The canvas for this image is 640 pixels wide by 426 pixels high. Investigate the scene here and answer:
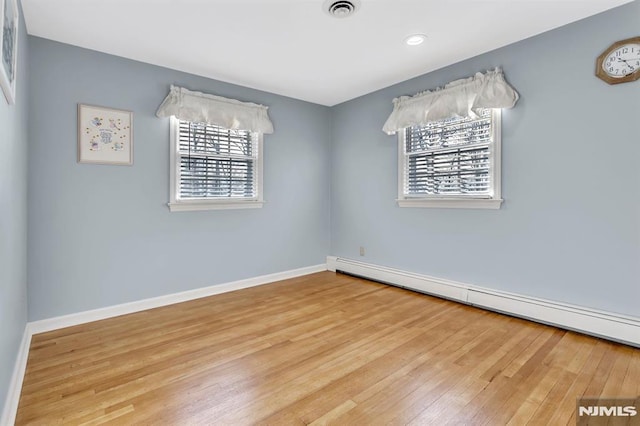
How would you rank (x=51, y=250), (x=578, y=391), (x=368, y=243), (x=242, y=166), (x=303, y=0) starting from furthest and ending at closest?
(x=368, y=243), (x=242, y=166), (x=51, y=250), (x=303, y=0), (x=578, y=391)

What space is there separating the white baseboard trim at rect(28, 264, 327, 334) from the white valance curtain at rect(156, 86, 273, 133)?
6.00 feet

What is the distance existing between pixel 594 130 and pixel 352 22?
2.03 m

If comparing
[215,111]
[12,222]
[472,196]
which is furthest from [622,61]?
[12,222]

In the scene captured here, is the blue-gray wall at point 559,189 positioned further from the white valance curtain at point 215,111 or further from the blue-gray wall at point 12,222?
the blue-gray wall at point 12,222

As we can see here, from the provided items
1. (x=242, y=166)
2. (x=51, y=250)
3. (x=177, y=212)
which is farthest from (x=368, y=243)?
(x=51, y=250)

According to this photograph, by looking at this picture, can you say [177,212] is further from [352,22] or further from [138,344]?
[352,22]

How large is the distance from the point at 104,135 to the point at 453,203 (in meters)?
3.43

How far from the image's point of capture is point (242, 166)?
3820 mm

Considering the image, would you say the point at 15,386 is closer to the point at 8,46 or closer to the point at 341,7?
the point at 8,46

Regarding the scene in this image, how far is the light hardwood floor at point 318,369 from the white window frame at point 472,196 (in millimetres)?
1042

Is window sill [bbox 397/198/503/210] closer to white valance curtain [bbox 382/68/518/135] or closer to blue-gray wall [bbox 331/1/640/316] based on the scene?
blue-gray wall [bbox 331/1/640/316]

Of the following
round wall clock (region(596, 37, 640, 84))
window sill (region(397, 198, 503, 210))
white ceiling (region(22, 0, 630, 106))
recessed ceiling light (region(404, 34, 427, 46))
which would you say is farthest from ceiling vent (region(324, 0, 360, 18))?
window sill (region(397, 198, 503, 210))

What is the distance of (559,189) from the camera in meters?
2.57

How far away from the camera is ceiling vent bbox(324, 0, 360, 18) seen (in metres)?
2.17
